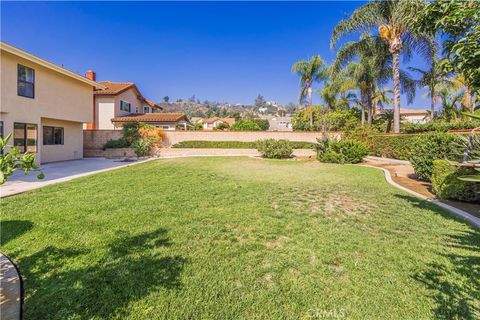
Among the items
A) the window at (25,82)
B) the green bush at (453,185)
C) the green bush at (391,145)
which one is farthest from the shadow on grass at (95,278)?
the green bush at (391,145)

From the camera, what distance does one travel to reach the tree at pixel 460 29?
301cm

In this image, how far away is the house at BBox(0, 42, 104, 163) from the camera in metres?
11.6

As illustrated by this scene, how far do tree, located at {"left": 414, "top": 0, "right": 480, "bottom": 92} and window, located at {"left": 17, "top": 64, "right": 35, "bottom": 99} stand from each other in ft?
55.4

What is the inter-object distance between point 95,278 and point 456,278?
14.9 ft

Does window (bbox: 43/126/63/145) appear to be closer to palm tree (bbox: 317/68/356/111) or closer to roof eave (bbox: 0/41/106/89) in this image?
roof eave (bbox: 0/41/106/89)

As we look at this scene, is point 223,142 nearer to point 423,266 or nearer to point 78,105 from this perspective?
point 78,105

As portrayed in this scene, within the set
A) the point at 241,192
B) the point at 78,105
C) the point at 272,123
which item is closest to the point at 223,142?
the point at 78,105

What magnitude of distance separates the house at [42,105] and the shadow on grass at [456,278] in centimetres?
1640

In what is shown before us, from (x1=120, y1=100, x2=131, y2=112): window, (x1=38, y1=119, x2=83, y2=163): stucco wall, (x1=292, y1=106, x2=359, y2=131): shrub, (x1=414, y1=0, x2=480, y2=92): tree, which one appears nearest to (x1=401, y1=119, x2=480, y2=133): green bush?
(x1=292, y1=106, x2=359, y2=131): shrub

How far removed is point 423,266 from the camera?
3283 mm

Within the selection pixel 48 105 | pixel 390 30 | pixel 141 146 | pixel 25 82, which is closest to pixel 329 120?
pixel 390 30

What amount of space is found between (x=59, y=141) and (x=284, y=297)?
19216 mm

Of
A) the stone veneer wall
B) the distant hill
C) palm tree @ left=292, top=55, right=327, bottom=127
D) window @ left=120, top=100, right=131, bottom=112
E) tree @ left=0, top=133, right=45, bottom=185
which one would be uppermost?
the distant hill

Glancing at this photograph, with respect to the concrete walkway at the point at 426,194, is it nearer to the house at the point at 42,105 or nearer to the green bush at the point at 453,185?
the green bush at the point at 453,185
